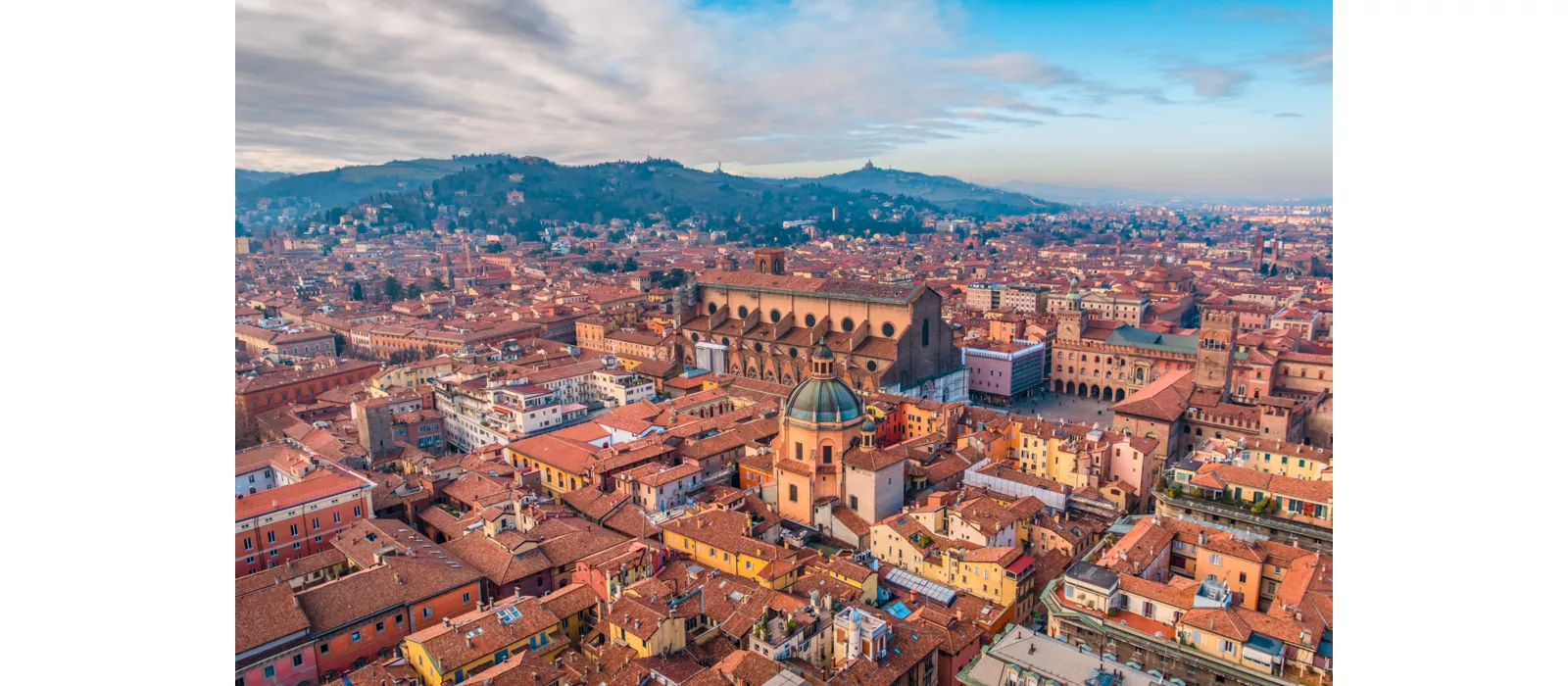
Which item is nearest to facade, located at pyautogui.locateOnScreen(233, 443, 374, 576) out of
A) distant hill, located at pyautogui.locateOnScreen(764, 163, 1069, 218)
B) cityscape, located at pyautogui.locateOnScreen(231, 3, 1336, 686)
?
cityscape, located at pyautogui.locateOnScreen(231, 3, 1336, 686)

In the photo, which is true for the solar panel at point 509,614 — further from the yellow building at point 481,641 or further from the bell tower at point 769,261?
the bell tower at point 769,261

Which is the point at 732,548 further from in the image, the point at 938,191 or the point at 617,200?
the point at 938,191

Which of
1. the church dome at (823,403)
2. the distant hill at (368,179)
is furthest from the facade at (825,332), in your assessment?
the distant hill at (368,179)

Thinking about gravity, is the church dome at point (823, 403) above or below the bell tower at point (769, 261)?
below

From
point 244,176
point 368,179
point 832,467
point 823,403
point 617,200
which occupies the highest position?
point 368,179

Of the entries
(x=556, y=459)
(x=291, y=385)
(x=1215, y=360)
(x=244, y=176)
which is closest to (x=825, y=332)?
(x=1215, y=360)

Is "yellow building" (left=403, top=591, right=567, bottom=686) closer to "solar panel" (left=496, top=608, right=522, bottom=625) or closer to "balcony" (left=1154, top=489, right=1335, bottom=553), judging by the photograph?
"solar panel" (left=496, top=608, right=522, bottom=625)

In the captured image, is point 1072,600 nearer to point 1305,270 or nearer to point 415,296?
point 415,296
